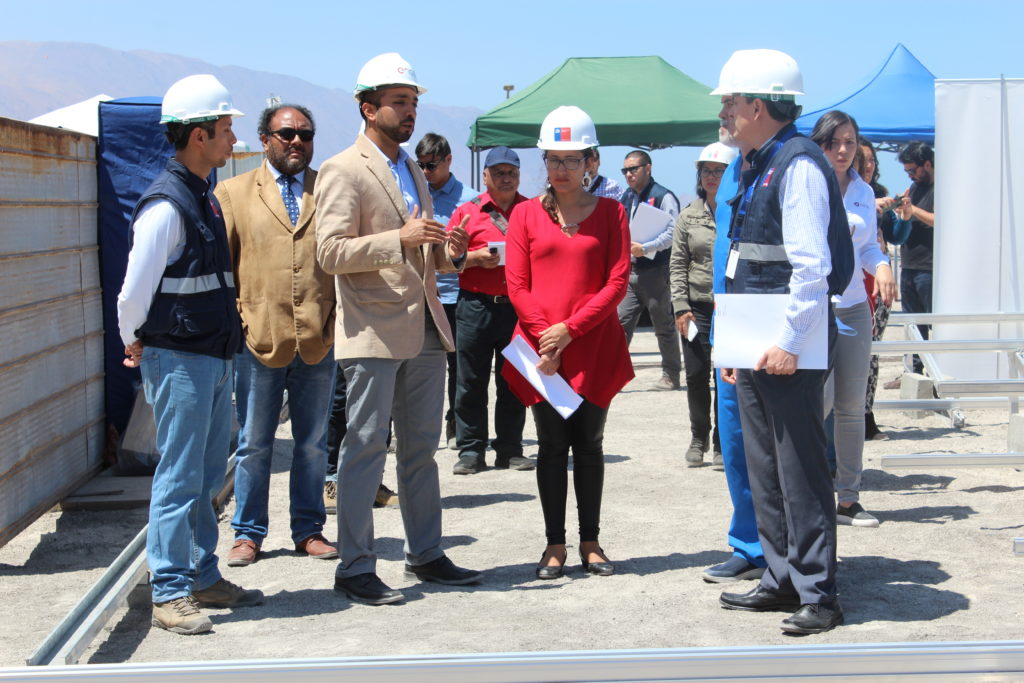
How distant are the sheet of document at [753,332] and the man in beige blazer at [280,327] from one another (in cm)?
187

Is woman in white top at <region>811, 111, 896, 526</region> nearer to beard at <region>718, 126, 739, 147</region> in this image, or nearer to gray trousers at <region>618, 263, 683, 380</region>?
beard at <region>718, 126, 739, 147</region>

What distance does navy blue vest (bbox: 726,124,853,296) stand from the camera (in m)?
4.17

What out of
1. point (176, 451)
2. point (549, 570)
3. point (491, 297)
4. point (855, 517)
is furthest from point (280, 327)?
point (855, 517)

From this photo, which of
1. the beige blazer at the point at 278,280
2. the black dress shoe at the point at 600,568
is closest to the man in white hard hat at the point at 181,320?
the beige blazer at the point at 278,280

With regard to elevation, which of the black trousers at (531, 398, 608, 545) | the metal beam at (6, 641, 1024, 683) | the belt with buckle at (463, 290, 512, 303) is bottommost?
the black trousers at (531, 398, 608, 545)

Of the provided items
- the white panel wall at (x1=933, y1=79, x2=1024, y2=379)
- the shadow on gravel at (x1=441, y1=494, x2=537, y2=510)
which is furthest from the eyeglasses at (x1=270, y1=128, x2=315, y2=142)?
the white panel wall at (x1=933, y1=79, x2=1024, y2=379)

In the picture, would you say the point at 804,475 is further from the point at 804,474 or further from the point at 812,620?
the point at 812,620

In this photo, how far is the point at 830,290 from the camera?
13.8 ft

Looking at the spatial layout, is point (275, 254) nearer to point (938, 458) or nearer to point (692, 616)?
point (692, 616)

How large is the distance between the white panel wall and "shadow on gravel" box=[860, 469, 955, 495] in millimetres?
1850

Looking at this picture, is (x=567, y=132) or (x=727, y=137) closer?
(x=727, y=137)

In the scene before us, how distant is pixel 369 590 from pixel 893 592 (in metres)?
2.09

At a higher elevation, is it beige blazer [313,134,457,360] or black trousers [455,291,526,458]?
beige blazer [313,134,457,360]

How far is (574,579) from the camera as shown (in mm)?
5027
